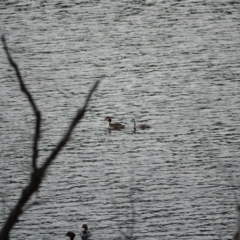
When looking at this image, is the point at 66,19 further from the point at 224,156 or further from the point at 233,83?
the point at 224,156

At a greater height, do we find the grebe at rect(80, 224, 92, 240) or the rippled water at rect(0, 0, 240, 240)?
the grebe at rect(80, 224, 92, 240)

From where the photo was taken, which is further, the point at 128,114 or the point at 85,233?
the point at 128,114

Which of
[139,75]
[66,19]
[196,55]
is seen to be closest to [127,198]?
[139,75]

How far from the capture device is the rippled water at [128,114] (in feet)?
68.0

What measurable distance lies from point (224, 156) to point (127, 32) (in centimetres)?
2400

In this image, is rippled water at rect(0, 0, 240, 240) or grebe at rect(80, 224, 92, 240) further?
rippled water at rect(0, 0, 240, 240)

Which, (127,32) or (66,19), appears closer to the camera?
(127,32)

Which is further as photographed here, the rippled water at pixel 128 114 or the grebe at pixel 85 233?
the rippled water at pixel 128 114

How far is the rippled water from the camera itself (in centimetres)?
2072

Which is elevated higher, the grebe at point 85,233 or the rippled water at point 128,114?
the grebe at point 85,233

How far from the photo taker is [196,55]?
136 feet

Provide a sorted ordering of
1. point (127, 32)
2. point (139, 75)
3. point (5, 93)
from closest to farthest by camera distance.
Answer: point (5, 93) < point (139, 75) < point (127, 32)

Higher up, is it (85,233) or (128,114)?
(85,233)

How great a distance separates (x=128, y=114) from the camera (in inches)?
1248
